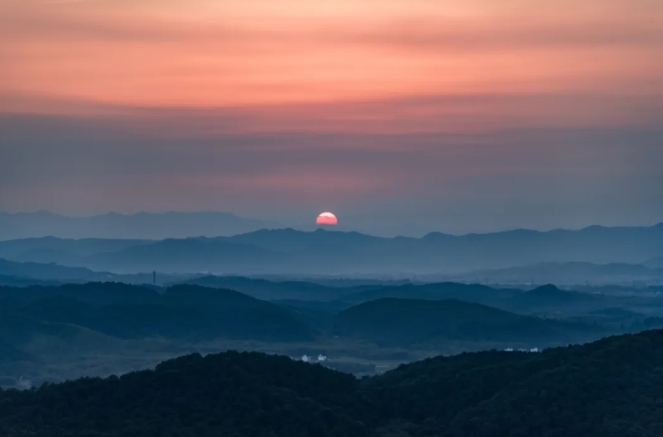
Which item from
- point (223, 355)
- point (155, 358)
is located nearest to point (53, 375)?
point (155, 358)

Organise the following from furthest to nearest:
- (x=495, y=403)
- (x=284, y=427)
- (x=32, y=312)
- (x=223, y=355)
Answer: (x=32, y=312) → (x=223, y=355) → (x=495, y=403) → (x=284, y=427)

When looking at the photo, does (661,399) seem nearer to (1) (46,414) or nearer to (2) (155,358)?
(1) (46,414)

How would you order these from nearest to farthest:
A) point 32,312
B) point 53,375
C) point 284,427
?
point 284,427 → point 53,375 → point 32,312

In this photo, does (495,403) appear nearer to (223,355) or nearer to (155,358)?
(223,355)

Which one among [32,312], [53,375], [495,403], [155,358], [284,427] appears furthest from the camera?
[32,312]

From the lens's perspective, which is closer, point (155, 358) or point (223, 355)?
point (223, 355)

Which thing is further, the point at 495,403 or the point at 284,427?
the point at 495,403
